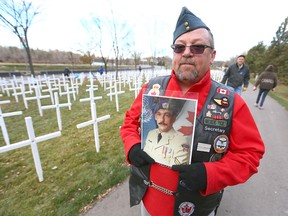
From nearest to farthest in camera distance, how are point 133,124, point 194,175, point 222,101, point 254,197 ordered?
point 194,175, point 222,101, point 133,124, point 254,197

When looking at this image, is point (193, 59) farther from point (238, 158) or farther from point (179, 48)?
point (238, 158)

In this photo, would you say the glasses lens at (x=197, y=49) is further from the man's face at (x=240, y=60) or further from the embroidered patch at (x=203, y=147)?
the man's face at (x=240, y=60)

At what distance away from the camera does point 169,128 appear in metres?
0.99

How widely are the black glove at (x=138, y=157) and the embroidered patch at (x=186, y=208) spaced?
1.34ft

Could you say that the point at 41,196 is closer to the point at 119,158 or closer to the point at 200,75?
the point at 119,158

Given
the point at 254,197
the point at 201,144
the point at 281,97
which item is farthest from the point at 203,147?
the point at 281,97

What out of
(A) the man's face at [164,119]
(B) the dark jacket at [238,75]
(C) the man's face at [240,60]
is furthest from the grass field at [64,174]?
(C) the man's face at [240,60]

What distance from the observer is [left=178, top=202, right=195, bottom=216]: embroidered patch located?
3.86ft

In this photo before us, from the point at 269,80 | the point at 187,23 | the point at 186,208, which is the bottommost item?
the point at 186,208

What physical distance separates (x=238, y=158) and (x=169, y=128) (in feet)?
1.55

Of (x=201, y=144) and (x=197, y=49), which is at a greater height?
(x=197, y=49)

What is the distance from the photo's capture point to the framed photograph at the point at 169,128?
3.10 feet

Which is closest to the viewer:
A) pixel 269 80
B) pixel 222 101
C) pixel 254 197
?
pixel 222 101

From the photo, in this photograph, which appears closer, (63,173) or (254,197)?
(254,197)
